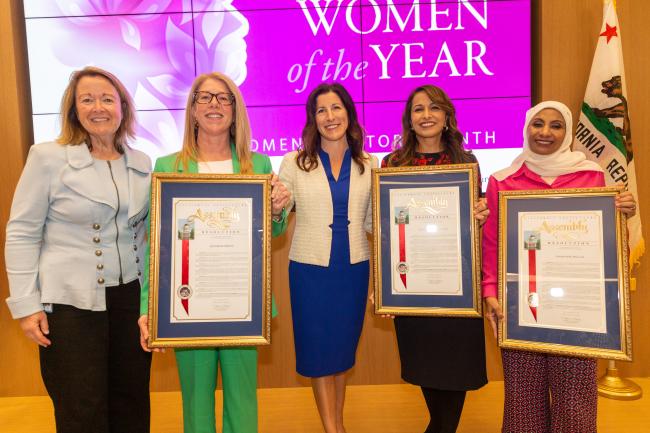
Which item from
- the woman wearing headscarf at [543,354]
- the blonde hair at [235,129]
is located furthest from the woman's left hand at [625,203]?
the blonde hair at [235,129]

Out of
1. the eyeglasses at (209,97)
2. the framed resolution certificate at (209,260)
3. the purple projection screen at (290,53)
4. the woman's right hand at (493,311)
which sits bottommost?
→ the woman's right hand at (493,311)

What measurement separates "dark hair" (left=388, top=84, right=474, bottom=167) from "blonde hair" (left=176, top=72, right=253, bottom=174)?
75 centimetres

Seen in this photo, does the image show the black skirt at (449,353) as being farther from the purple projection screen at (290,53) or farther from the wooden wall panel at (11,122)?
the wooden wall panel at (11,122)

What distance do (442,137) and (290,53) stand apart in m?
1.70

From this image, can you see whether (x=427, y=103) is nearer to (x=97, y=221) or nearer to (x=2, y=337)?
(x=97, y=221)

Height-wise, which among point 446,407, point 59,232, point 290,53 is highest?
point 290,53

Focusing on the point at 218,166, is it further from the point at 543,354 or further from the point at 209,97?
the point at 543,354

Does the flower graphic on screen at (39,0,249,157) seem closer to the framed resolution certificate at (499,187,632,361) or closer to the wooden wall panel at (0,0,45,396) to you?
the wooden wall panel at (0,0,45,396)

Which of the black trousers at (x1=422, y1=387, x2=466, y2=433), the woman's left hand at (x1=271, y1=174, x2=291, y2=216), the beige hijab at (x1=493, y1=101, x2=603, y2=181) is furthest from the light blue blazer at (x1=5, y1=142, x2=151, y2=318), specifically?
the beige hijab at (x1=493, y1=101, x2=603, y2=181)

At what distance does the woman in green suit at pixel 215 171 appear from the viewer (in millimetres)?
2025

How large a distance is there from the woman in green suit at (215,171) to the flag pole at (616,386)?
2.77 metres

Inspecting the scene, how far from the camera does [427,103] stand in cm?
225

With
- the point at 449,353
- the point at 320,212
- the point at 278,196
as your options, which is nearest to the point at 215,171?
the point at 278,196

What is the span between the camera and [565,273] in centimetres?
183
